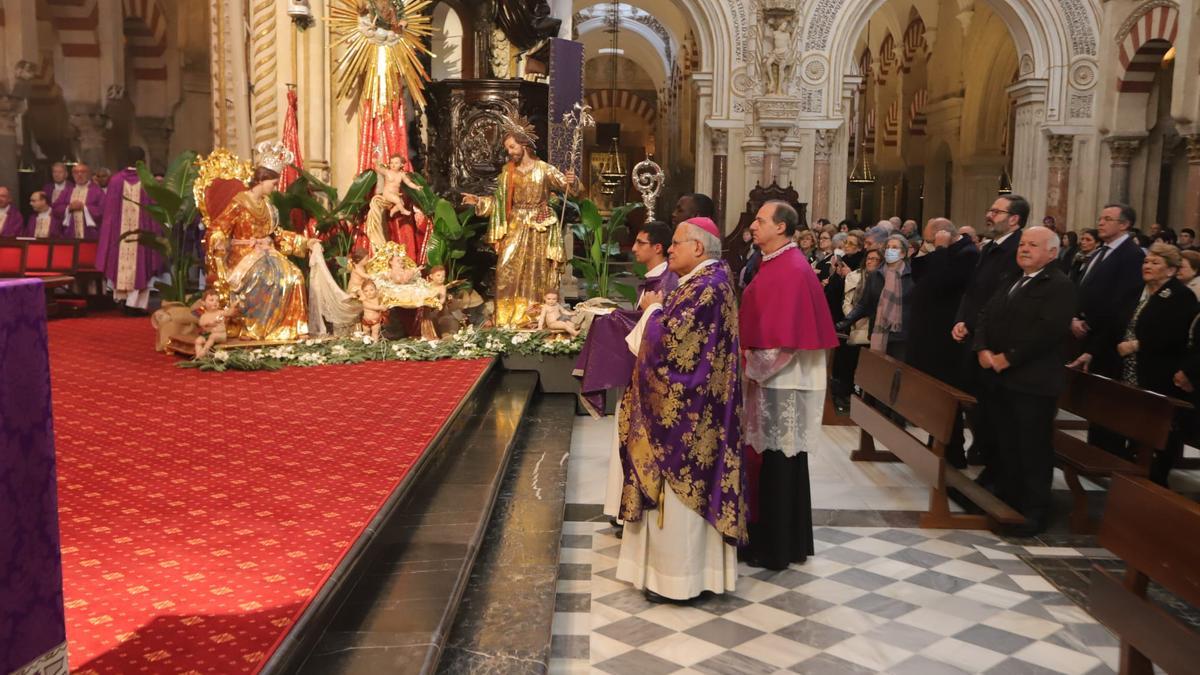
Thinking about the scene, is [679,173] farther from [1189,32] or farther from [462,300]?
[462,300]

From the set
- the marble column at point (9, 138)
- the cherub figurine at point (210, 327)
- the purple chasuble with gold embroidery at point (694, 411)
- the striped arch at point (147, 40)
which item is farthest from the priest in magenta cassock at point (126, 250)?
the purple chasuble with gold embroidery at point (694, 411)

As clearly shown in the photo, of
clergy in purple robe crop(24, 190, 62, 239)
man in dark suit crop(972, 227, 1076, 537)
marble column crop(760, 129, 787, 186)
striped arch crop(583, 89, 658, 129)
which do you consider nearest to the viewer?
man in dark suit crop(972, 227, 1076, 537)

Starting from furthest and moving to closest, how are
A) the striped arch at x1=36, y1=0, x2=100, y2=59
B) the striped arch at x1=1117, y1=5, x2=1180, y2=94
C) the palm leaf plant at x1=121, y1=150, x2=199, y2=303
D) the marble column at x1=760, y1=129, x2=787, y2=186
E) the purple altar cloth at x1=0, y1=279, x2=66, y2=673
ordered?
the marble column at x1=760, y1=129, x2=787, y2=186 < the striped arch at x1=1117, y1=5, x2=1180, y2=94 < the striped arch at x1=36, y1=0, x2=100, y2=59 < the palm leaf plant at x1=121, y1=150, x2=199, y2=303 < the purple altar cloth at x1=0, y1=279, x2=66, y2=673

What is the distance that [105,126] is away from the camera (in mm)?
13156

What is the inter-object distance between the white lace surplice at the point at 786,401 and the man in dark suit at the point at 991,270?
179 cm

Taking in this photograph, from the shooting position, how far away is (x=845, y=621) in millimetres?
3996

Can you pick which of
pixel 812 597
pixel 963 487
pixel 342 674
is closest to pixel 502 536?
pixel 812 597

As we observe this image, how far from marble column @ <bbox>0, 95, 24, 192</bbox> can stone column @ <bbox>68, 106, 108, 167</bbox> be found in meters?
1.03

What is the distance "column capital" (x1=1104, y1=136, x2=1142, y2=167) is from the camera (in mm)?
15805

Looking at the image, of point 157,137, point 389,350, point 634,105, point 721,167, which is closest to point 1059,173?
point 721,167

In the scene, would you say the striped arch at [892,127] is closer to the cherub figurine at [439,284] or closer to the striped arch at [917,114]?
the striped arch at [917,114]

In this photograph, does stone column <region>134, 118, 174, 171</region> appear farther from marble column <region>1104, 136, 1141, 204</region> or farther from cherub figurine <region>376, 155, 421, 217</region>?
marble column <region>1104, 136, 1141, 204</region>

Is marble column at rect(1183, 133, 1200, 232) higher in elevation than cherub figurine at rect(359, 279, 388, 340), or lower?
higher

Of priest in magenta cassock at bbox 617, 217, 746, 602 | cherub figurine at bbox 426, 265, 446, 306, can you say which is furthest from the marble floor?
cherub figurine at bbox 426, 265, 446, 306
